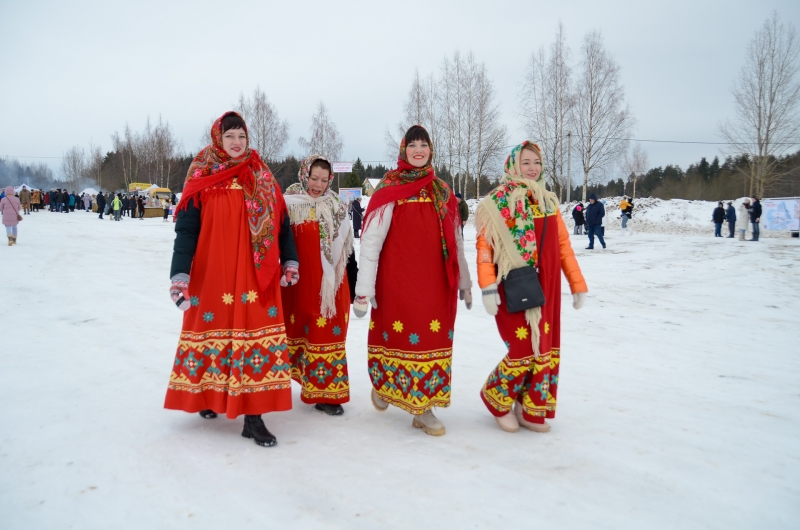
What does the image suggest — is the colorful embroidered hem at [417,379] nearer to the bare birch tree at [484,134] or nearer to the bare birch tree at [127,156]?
the bare birch tree at [484,134]

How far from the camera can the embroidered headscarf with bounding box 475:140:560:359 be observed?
2957 mm

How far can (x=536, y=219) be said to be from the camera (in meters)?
3.04

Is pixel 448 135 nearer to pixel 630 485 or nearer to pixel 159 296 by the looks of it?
pixel 159 296

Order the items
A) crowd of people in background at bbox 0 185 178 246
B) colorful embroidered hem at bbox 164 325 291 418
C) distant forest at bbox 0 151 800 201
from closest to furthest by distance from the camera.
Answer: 1. colorful embroidered hem at bbox 164 325 291 418
2. crowd of people in background at bbox 0 185 178 246
3. distant forest at bbox 0 151 800 201

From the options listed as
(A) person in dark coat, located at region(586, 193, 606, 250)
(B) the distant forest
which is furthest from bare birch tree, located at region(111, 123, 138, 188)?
(A) person in dark coat, located at region(586, 193, 606, 250)

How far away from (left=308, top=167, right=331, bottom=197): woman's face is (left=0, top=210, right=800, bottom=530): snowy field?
1525 mm

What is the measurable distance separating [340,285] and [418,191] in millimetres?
848

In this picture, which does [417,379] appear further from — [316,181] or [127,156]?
[127,156]

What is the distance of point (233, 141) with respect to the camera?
2.89m

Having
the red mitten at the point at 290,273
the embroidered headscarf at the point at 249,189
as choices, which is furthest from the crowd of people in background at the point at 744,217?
the embroidered headscarf at the point at 249,189

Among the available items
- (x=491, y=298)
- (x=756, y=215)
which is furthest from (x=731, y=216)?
(x=491, y=298)

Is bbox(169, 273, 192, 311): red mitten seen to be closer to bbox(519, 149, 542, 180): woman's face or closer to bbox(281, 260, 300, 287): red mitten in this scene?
bbox(281, 260, 300, 287): red mitten

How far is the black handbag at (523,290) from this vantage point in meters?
2.85

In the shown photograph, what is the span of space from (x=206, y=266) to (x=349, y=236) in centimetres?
102
